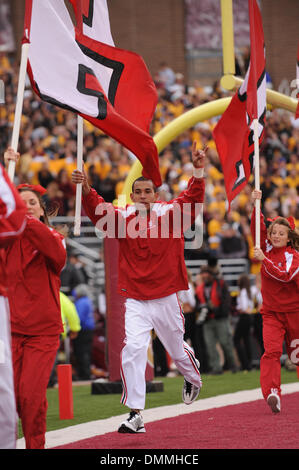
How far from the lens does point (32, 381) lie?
6789 mm

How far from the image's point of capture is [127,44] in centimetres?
3247

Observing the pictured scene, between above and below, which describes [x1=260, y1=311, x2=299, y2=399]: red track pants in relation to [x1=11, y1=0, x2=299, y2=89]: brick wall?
below

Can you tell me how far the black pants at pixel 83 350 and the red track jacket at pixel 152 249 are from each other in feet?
28.2

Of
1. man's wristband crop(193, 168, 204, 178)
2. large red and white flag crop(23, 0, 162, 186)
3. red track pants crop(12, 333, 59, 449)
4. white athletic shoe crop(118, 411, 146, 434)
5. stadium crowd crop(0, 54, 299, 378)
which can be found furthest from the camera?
stadium crowd crop(0, 54, 299, 378)

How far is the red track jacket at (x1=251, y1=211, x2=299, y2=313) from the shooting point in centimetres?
1009

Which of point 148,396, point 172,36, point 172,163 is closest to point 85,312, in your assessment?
point 148,396

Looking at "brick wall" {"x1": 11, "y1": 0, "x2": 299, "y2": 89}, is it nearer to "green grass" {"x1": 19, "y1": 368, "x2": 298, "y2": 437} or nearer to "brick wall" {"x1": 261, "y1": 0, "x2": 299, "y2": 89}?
"brick wall" {"x1": 261, "y1": 0, "x2": 299, "y2": 89}

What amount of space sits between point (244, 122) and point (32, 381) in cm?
499

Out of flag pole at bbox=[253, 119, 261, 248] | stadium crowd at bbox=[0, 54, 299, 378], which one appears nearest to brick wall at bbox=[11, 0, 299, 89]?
stadium crowd at bbox=[0, 54, 299, 378]

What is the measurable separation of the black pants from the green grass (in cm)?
115

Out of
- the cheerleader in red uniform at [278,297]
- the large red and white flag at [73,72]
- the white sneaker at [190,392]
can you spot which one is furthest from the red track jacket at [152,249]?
the cheerleader in red uniform at [278,297]

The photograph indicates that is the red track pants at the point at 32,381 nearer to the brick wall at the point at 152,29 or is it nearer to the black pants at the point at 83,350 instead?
the black pants at the point at 83,350

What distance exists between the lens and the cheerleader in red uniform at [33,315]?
6781mm

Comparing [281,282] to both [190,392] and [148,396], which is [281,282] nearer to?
[190,392]
